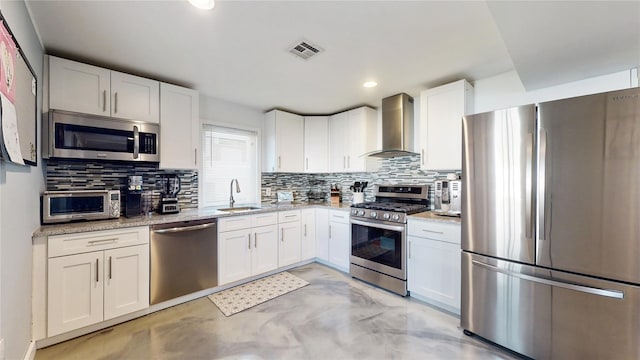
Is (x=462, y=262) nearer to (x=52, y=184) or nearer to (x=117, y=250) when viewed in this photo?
(x=117, y=250)

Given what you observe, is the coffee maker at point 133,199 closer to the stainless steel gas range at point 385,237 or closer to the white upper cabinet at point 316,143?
the white upper cabinet at point 316,143

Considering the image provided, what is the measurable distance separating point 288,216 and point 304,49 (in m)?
2.12

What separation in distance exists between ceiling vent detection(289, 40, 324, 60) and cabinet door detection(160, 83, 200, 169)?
1.46 metres

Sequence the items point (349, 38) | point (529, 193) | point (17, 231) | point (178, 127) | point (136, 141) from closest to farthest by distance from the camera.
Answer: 1. point (17, 231)
2. point (529, 193)
3. point (349, 38)
4. point (136, 141)
5. point (178, 127)

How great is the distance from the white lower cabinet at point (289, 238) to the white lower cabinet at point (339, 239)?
1.51ft

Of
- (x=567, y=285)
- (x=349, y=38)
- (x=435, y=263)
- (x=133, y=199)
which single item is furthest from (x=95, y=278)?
(x=567, y=285)

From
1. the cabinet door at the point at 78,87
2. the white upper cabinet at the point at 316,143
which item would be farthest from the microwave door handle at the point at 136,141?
the white upper cabinet at the point at 316,143

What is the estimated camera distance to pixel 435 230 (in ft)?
8.16

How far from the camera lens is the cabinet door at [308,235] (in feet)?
12.0

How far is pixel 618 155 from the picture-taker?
57.4 inches

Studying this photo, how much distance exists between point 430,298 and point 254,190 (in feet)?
8.84

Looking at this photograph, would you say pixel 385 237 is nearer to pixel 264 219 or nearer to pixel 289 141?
pixel 264 219

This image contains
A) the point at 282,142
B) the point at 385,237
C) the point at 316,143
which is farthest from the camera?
the point at 316,143

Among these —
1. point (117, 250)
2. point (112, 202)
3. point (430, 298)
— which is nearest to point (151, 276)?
point (117, 250)
